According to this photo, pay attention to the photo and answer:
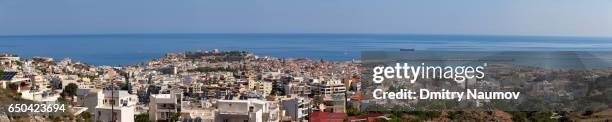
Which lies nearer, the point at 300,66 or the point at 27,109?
the point at 27,109

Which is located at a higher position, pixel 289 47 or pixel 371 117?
pixel 371 117

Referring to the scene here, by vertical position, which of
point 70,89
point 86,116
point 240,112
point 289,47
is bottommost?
point 289,47

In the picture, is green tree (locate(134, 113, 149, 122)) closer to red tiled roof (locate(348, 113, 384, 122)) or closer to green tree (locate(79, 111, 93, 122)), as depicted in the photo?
green tree (locate(79, 111, 93, 122))

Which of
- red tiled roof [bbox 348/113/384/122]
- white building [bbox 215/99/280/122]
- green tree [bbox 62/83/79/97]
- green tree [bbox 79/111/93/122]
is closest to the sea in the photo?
green tree [bbox 62/83/79/97]

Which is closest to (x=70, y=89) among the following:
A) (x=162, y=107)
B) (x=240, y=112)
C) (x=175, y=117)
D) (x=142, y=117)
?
(x=162, y=107)

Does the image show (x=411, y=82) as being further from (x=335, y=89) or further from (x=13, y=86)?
(x=335, y=89)

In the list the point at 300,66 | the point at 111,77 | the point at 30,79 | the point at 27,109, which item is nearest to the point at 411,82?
the point at 27,109

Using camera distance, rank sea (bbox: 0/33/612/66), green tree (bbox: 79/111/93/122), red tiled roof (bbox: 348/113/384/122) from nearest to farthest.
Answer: green tree (bbox: 79/111/93/122)
red tiled roof (bbox: 348/113/384/122)
sea (bbox: 0/33/612/66)

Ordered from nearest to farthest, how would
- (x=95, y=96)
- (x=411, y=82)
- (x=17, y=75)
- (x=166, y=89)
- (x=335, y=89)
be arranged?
(x=411, y=82), (x=95, y=96), (x=17, y=75), (x=335, y=89), (x=166, y=89)

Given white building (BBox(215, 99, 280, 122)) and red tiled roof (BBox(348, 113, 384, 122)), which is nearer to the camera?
white building (BBox(215, 99, 280, 122))

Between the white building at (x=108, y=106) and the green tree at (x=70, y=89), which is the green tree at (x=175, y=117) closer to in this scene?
the white building at (x=108, y=106)

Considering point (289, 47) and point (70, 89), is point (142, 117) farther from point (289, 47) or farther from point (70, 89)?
point (289, 47)
